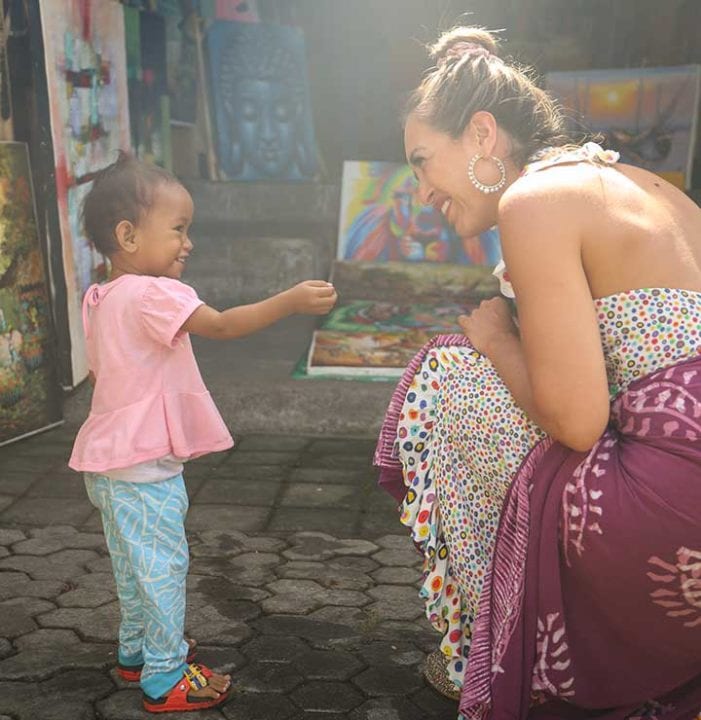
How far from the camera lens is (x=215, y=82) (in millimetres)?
7289

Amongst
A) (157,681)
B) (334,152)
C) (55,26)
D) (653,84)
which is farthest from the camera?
(334,152)

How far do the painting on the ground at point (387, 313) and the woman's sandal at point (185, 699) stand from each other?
2.56 m

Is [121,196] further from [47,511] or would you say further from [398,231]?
[398,231]

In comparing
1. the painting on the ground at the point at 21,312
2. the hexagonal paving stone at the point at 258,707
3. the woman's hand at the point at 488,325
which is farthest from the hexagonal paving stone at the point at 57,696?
the painting on the ground at the point at 21,312

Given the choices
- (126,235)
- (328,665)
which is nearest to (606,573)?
(328,665)

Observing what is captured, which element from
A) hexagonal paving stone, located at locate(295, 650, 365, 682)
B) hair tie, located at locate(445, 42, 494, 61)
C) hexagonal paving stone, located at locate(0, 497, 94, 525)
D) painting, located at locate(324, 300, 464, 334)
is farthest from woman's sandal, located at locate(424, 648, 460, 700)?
painting, located at locate(324, 300, 464, 334)

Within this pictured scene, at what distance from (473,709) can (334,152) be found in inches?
217

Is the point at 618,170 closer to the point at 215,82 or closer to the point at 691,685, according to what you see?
the point at 691,685

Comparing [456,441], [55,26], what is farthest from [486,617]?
[55,26]

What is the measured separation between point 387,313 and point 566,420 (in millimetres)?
3580

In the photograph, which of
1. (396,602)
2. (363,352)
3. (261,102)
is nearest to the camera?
(396,602)

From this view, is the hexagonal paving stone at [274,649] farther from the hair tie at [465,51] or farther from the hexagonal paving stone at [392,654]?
the hair tie at [465,51]

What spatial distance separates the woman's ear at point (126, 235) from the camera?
2.57 metres

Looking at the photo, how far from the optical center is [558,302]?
2.11 metres
